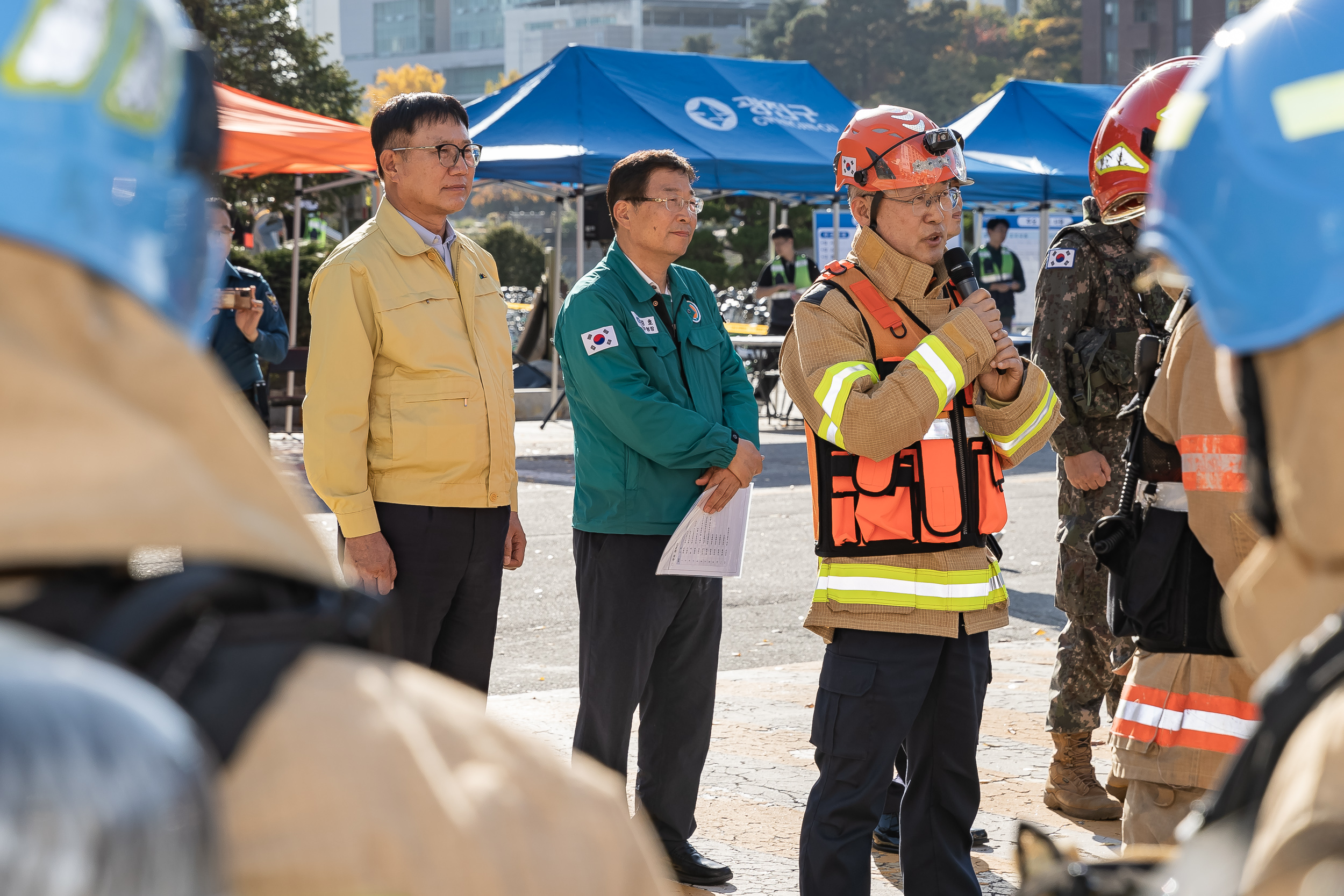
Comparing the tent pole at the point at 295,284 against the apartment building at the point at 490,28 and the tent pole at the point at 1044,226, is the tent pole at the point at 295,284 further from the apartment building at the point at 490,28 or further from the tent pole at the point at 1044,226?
the apartment building at the point at 490,28

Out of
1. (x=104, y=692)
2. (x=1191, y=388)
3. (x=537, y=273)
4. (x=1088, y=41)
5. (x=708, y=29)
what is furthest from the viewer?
(x=708, y=29)

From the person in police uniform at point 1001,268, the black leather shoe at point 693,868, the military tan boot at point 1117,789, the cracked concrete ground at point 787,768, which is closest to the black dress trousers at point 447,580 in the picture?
the black leather shoe at point 693,868

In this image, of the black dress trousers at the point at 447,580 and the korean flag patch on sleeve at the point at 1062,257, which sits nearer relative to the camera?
the black dress trousers at the point at 447,580

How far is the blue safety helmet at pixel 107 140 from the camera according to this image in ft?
2.51

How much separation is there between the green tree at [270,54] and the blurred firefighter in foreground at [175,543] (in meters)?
21.4

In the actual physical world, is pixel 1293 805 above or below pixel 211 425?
below

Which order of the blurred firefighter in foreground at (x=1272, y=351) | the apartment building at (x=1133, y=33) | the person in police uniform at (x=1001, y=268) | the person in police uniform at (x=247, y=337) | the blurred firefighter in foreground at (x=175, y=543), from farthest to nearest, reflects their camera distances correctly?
1. the apartment building at (x=1133, y=33)
2. the person in police uniform at (x=1001, y=268)
3. the person in police uniform at (x=247, y=337)
4. the blurred firefighter in foreground at (x=1272, y=351)
5. the blurred firefighter in foreground at (x=175, y=543)

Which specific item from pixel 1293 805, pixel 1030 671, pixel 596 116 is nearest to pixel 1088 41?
pixel 596 116

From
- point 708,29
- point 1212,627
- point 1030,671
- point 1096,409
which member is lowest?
point 1030,671

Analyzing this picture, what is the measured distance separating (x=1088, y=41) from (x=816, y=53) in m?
14.4

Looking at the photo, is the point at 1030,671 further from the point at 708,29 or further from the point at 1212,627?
the point at 708,29

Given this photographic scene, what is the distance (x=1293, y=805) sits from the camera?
84 cm

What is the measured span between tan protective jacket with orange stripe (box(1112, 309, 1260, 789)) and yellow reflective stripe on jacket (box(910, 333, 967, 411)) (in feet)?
1.50

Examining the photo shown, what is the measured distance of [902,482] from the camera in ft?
11.2
